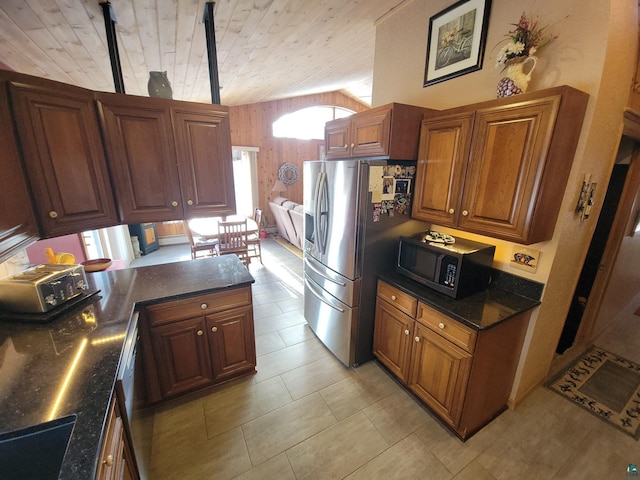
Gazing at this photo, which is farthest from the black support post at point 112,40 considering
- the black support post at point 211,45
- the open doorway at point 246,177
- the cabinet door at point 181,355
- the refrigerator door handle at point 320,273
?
the open doorway at point 246,177

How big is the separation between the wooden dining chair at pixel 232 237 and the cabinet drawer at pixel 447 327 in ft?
9.92

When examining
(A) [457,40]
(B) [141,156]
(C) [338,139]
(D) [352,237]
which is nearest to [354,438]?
(D) [352,237]

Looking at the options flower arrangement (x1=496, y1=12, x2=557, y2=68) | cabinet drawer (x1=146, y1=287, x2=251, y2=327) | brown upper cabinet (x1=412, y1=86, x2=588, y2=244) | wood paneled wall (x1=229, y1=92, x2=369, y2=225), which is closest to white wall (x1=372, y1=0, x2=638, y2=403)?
flower arrangement (x1=496, y1=12, x2=557, y2=68)

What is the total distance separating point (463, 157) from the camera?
166 cm

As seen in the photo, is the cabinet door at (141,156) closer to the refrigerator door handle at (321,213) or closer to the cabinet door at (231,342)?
the cabinet door at (231,342)

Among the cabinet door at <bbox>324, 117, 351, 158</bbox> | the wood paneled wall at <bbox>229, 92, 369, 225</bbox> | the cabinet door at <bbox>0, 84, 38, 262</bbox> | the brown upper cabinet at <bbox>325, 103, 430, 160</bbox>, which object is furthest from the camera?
the wood paneled wall at <bbox>229, 92, 369, 225</bbox>

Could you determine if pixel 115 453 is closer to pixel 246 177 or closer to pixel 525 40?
pixel 525 40

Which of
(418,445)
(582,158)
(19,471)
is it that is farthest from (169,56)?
(418,445)

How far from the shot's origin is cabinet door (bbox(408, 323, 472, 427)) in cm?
161

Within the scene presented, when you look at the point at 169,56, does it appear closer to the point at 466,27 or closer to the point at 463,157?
the point at 466,27

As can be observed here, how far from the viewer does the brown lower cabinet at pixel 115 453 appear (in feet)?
2.74

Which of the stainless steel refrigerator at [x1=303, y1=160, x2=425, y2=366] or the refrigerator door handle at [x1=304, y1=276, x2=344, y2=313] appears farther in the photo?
the refrigerator door handle at [x1=304, y1=276, x2=344, y2=313]

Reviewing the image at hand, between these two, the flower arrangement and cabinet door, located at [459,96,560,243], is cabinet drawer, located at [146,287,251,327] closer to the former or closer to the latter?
cabinet door, located at [459,96,560,243]

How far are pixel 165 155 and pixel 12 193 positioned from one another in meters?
0.69
